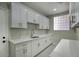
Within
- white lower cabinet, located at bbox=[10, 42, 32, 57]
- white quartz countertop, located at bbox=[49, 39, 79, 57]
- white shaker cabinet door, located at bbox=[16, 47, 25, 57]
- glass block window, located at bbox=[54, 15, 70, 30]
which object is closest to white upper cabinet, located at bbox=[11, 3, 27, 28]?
white lower cabinet, located at bbox=[10, 42, 32, 57]

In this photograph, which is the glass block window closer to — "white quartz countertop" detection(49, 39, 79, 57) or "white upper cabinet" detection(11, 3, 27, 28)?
"white upper cabinet" detection(11, 3, 27, 28)

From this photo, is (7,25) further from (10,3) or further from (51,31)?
→ (51,31)

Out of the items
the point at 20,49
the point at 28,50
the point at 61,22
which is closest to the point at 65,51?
the point at 20,49

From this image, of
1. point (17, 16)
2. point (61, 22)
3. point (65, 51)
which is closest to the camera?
point (65, 51)

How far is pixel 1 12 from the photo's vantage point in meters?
2.32

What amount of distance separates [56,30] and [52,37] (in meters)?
0.68

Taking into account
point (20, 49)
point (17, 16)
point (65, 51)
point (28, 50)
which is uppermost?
point (17, 16)

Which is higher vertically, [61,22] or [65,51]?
[61,22]

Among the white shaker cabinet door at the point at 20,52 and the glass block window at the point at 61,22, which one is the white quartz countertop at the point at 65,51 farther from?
the glass block window at the point at 61,22

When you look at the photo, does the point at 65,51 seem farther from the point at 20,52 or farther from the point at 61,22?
the point at 61,22

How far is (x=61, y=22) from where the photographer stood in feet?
20.1

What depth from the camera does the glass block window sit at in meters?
5.78

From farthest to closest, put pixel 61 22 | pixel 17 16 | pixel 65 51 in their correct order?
1. pixel 61 22
2. pixel 17 16
3. pixel 65 51

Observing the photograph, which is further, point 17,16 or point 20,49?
point 17,16
